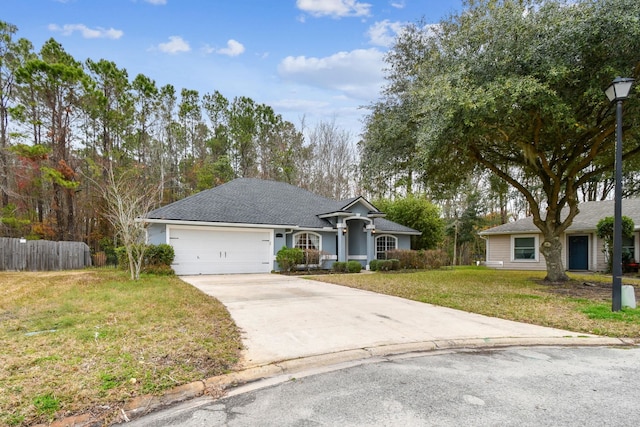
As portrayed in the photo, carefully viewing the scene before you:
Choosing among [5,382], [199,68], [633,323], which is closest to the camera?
[5,382]

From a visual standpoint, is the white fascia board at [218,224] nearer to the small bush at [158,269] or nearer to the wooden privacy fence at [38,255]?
the small bush at [158,269]

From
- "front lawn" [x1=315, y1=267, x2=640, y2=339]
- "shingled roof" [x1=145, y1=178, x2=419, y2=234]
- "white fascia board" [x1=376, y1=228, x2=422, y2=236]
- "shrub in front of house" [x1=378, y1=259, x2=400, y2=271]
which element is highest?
"shingled roof" [x1=145, y1=178, x2=419, y2=234]

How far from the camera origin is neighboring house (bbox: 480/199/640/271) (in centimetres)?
1747

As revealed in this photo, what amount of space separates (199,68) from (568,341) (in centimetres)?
1447

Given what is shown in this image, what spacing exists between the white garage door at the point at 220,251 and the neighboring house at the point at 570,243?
14.3 m

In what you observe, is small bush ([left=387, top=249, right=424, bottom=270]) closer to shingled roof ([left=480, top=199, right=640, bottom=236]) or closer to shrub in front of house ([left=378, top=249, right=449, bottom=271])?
shrub in front of house ([left=378, top=249, right=449, bottom=271])

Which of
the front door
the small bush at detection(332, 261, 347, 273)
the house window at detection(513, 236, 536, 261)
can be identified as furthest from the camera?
the house window at detection(513, 236, 536, 261)

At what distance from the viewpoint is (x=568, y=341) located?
16.7 feet

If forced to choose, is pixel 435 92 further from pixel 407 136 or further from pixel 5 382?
pixel 5 382

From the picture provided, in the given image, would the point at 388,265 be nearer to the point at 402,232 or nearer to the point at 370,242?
the point at 370,242

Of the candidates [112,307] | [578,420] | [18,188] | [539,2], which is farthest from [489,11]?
[18,188]

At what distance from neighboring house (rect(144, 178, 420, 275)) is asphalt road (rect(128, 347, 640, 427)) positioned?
1186 centimetres

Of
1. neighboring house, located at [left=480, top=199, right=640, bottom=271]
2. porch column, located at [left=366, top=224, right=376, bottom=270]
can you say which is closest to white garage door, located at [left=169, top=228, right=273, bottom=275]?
porch column, located at [left=366, top=224, right=376, bottom=270]

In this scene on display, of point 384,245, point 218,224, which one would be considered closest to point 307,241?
point 218,224
